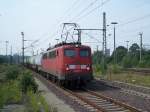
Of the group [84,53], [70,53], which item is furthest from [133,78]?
[70,53]

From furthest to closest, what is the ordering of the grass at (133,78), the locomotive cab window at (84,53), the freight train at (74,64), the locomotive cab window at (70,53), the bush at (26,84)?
the grass at (133,78)
the locomotive cab window at (84,53)
the locomotive cab window at (70,53)
the freight train at (74,64)
the bush at (26,84)

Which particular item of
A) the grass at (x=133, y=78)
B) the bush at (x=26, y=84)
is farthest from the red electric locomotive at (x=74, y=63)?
the grass at (x=133, y=78)

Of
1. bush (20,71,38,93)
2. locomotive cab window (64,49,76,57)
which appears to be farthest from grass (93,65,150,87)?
bush (20,71,38,93)

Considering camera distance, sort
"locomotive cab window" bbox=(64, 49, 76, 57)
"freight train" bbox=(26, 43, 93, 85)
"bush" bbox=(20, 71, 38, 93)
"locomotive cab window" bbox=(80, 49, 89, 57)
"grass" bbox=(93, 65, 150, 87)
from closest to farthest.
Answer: "bush" bbox=(20, 71, 38, 93) < "freight train" bbox=(26, 43, 93, 85) < "locomotive cab window" bbox=(64, 49, 76, 57) < "locomotive cab window" bbox=(80, 49, 89, 57) < "grass" bbox=(93, 65, 150, 87)

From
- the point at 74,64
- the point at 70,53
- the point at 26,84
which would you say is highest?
the point at 70,53

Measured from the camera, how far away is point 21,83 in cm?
2419

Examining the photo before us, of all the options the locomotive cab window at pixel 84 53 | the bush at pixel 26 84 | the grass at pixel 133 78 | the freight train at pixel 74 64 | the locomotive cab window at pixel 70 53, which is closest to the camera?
the bush at pixel 26 84

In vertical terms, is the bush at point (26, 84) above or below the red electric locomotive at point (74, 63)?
below

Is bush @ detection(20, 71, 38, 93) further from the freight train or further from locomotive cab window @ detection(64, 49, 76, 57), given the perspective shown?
locomotive cab window @ detection(64, 49, 76, 57)

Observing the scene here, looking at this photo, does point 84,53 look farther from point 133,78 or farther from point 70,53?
point 133,78

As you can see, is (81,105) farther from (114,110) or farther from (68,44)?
(68,44)

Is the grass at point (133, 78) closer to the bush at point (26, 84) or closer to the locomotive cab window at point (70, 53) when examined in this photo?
the locomotive cab window at point (70, 53)

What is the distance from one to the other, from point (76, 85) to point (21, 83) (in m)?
5.37

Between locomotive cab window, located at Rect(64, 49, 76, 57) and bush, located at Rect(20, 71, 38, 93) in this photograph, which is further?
locomotive cab window, located at Rect(64, 49, 76, 57)
